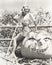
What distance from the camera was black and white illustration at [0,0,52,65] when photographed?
1.38m

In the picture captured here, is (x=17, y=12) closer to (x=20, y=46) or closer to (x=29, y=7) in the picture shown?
(x=29, y=7)

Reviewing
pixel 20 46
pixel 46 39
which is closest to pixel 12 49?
pixel 20 46

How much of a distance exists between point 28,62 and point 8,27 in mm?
253

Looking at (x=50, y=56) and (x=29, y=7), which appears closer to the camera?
(x=50, y=56)

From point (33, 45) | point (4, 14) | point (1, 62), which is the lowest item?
point (1, 62)

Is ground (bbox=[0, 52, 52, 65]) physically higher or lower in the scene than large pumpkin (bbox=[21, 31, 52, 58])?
lower

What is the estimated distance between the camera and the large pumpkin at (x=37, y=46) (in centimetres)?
136

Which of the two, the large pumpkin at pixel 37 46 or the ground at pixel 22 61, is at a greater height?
the large pumpkin at pixel 37 46

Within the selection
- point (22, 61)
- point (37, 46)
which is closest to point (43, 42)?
point (37, 46)

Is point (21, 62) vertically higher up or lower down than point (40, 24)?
lower down

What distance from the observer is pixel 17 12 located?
1.50m

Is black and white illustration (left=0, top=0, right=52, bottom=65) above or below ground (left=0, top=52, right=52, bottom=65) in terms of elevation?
above

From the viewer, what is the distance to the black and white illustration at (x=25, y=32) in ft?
4.51

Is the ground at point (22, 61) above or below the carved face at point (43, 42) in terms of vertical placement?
below
